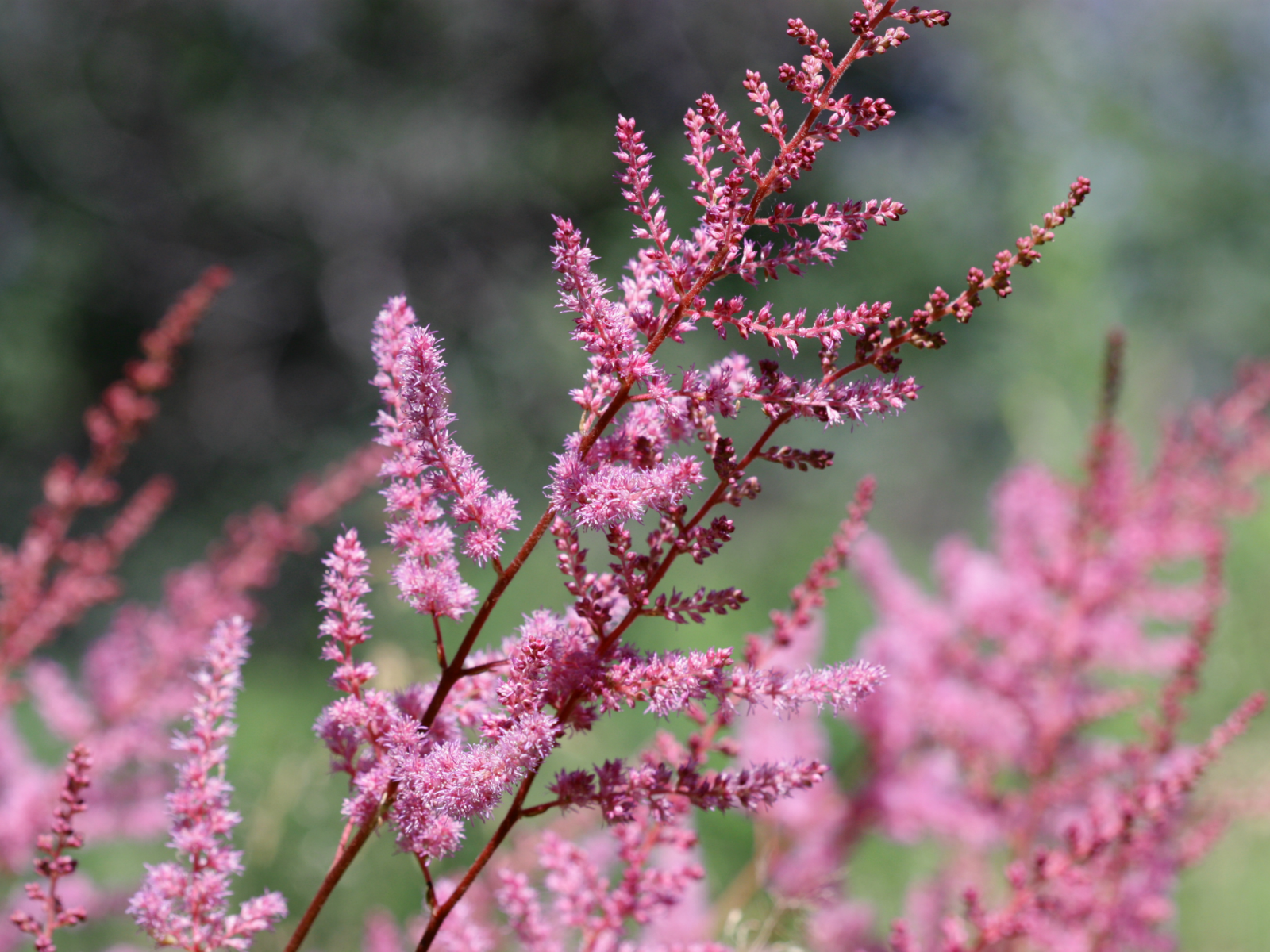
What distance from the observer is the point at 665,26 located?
12.9 metres

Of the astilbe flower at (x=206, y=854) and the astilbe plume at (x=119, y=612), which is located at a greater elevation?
the astilbe plume at (x=119, y=612)

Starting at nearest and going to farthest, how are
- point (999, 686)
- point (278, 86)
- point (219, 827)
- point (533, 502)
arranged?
point (219, 827), point (999, 686), point (533, 502), point (278, 86)

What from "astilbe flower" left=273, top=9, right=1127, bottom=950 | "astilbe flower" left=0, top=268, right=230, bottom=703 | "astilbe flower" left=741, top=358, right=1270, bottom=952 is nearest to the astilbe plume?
"astilbe flower" left=0, top=268, right=230, bottom=703

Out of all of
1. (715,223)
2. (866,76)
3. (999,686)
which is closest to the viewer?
(715,223)

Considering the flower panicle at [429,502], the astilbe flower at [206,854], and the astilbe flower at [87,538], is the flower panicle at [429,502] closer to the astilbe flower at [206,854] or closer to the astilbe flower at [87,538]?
the astilbe flower at [206,854]

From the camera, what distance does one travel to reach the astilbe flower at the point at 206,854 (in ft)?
3.09

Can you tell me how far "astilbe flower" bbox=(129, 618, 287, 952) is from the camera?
3.09 ft

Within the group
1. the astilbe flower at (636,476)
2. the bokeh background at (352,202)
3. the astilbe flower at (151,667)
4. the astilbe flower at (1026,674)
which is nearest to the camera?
the astilbe flower at (636,476)

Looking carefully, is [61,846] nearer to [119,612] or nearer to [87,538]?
[87,538]

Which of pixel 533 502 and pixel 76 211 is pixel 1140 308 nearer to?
pixel 533 502

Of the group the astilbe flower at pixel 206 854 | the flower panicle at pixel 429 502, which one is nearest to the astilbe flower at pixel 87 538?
the astilbe flower at pixel 206 854

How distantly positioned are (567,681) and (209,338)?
42.7 feet

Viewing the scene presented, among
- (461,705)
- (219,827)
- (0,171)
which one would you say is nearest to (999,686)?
(461,705)

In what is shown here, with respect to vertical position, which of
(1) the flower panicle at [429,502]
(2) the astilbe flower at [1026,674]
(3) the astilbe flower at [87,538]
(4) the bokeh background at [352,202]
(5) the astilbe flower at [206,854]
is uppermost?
(4) the bokeh background at [352,202]
